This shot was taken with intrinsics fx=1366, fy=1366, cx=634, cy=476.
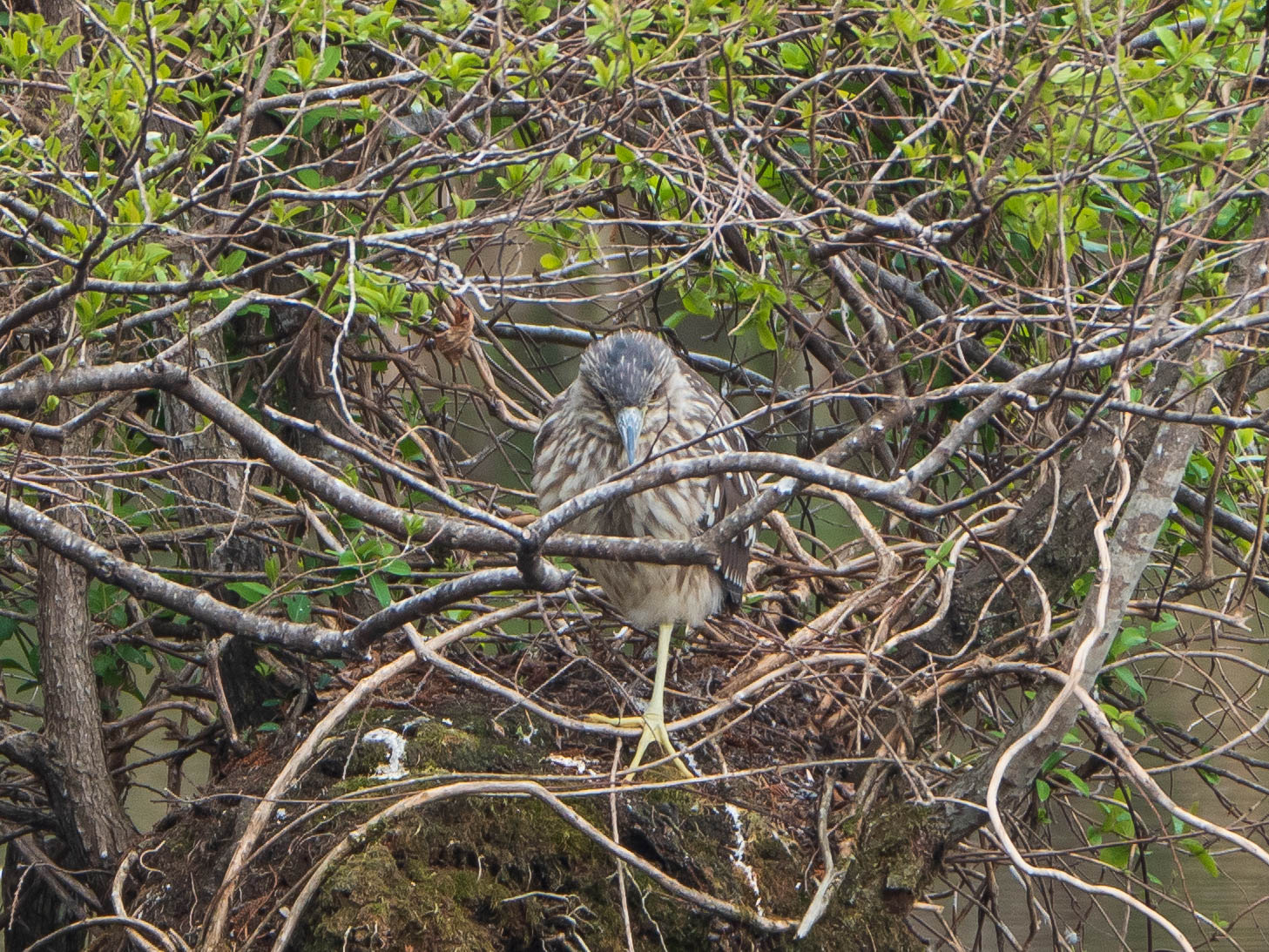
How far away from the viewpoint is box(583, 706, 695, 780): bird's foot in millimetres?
2850

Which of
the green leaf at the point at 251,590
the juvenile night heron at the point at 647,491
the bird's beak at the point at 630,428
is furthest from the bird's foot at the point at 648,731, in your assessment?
the green leaf at the point at 251,590

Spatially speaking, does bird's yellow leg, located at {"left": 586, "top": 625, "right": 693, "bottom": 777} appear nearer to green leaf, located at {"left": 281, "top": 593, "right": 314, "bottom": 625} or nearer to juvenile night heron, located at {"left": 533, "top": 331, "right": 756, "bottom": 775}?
juvenile night heron, located at {"left": 533, "top": 331, "right": 756, "bottom": 775}

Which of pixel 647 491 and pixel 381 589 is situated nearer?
pixel 381 589

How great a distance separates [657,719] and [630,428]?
2.24 ft

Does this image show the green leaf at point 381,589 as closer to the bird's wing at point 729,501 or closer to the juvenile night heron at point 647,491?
the juvenile night heron at point 647,491

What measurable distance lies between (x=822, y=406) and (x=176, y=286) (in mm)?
3132

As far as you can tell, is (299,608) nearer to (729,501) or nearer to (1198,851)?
(729,501)

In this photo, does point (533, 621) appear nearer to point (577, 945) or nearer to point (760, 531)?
point (760, 531)

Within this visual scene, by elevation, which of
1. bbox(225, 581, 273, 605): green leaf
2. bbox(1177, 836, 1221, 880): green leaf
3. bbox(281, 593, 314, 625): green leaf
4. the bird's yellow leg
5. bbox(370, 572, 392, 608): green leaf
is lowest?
bbox(1177, 836, 1221, 880): green leaf

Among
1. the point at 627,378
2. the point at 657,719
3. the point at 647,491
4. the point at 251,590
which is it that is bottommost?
the point at 657,719

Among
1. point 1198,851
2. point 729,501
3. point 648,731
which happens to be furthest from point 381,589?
point 1198,851

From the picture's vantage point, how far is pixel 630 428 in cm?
319

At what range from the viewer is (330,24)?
8.81ft

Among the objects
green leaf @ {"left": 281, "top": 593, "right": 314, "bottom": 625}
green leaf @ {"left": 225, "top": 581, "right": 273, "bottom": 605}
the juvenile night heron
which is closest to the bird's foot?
the juvenile night heron
